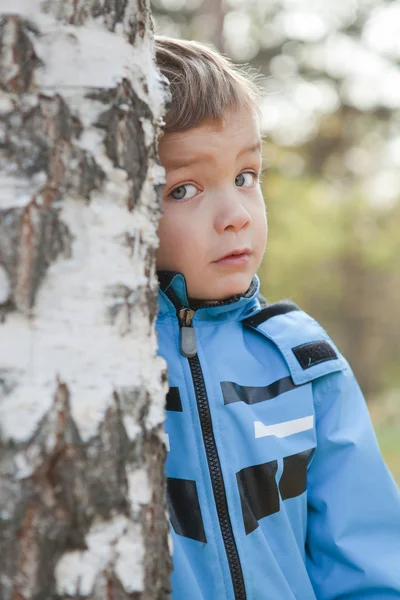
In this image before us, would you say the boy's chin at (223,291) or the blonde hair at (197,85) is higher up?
the blonde hair at (197,85)

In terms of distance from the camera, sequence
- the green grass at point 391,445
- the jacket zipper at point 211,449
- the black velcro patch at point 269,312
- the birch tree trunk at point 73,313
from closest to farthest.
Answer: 1. the birch tree trunk at point 73,313
2. the jacket zipper at point 211,449
3. the black velcro patch at point 269,312
4. the green grass at point 391,445

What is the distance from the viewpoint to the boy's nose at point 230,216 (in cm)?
171

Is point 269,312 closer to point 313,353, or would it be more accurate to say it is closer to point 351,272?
point 313,353

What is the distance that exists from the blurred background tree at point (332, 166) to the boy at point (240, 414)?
939 mm

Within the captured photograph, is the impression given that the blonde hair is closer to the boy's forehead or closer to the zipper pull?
the boy's forehead

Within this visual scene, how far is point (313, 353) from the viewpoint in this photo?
6.11ft

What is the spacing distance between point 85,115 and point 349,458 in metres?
1.12

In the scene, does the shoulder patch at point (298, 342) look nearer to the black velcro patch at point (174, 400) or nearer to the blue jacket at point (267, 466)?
A: the blue jacket at point (267, 466)

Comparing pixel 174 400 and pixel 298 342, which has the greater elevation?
pixel 298 342

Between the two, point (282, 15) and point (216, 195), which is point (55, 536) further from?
point (282, 15)

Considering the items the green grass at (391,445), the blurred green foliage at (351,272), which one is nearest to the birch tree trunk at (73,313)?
the green grass at (391,445)

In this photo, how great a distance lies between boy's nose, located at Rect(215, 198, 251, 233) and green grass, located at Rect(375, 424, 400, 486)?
209 inches

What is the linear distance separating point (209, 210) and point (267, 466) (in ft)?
2.04

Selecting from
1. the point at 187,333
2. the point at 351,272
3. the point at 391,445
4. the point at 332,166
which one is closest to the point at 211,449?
the point at 187,333
